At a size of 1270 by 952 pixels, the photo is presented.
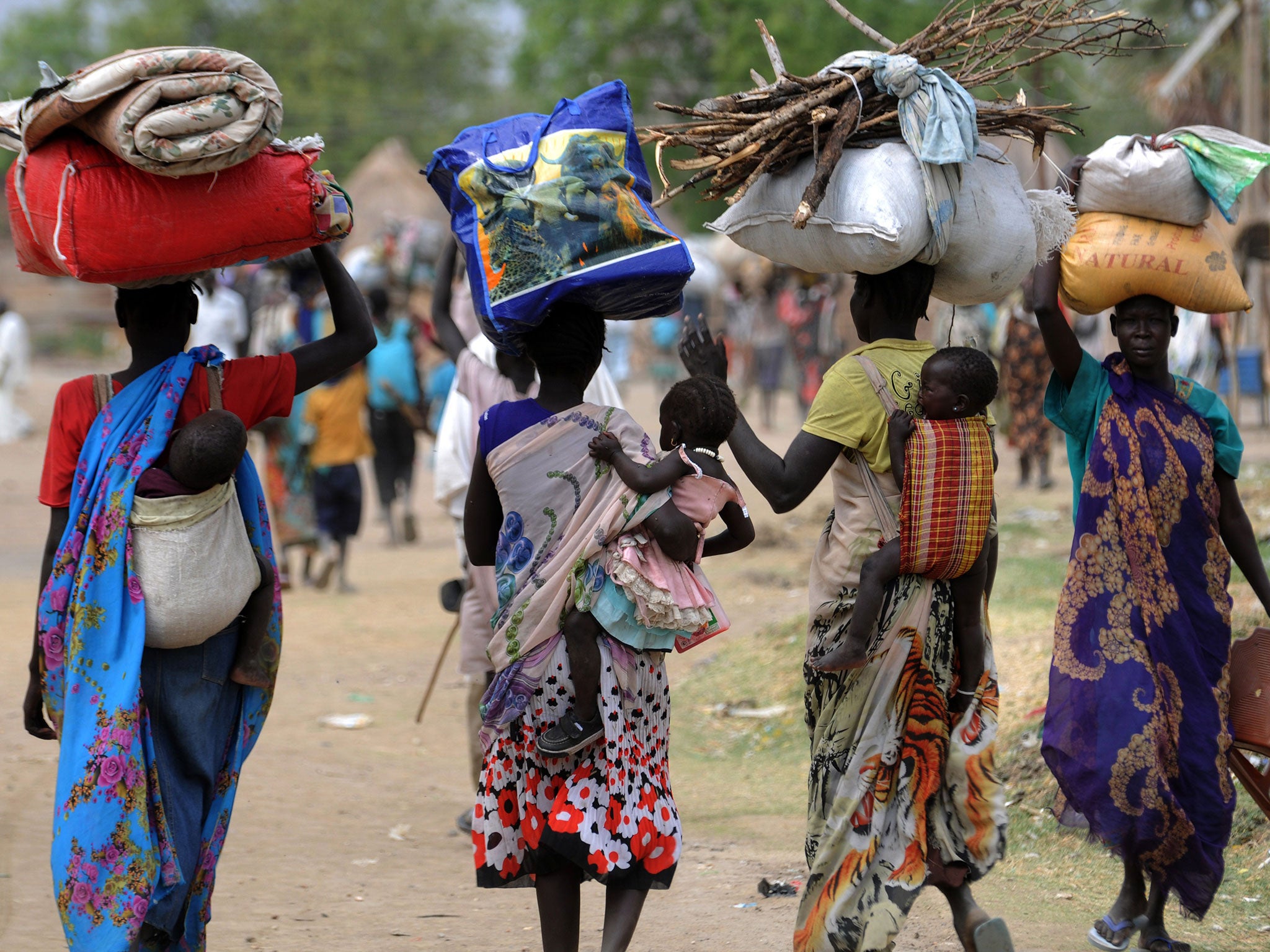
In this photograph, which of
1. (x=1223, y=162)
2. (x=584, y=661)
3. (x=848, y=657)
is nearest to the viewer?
(x=584, y=661)

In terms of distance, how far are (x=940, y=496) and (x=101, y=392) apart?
6.67 ft

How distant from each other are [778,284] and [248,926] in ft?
67.5

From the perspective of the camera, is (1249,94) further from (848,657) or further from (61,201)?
(61,201)

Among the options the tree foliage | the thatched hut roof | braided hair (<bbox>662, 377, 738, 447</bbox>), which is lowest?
braided hair (<bbox>662, 377, 738, 447</bbox>)

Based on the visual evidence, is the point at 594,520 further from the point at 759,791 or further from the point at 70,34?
the point at 70,34

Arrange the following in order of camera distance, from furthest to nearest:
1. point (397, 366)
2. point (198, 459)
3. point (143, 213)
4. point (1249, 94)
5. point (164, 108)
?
point (1249, 94)
point (397, 366)
point (198, 459)
point (143, 213)
point (164, 108)

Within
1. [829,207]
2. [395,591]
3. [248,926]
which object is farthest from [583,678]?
[395,591]

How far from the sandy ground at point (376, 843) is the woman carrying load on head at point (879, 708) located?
0.80 m

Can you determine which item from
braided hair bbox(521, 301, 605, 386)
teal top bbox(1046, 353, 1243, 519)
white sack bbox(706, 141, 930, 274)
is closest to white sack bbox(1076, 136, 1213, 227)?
teal top bbox(1046, 353, 1243, 519)

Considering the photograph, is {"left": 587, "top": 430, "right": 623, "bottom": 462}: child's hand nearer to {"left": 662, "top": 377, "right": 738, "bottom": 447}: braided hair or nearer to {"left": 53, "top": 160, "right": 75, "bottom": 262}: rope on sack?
{"left": 662, "top": 377, "right": 738, "bottom": 447}: braided hair

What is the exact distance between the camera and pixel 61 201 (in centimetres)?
296

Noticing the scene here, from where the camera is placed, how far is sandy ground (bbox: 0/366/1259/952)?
430 cm

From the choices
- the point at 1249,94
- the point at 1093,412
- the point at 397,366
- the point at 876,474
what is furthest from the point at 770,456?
the point at 1249,94

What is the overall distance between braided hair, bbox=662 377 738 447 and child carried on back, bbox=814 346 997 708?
446 millimetres
